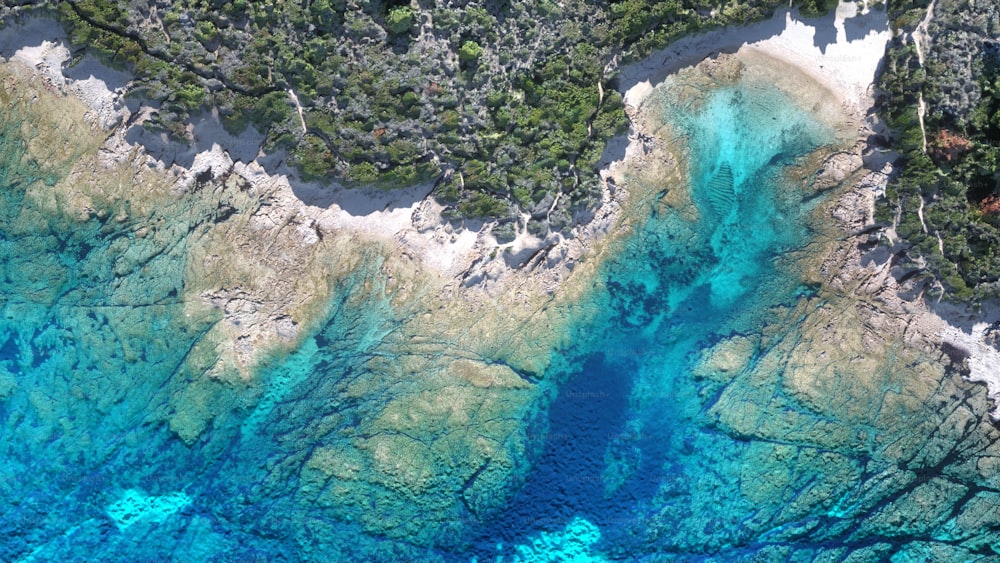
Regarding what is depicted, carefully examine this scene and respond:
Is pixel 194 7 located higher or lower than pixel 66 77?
higher

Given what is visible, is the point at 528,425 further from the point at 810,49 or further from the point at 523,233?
the point at 810,49

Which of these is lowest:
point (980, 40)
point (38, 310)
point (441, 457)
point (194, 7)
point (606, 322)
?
point (441, 457)

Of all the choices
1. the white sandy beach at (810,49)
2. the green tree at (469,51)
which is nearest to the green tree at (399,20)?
the green tree at (469,51)

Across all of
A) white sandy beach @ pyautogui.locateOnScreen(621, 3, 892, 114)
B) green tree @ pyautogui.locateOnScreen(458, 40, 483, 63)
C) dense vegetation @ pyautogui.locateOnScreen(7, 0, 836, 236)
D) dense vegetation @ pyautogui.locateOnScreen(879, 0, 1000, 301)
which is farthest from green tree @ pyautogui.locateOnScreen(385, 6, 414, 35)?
dense vegetation @ pyautogui.locateOnScreen(879, 0, 1000, 301)

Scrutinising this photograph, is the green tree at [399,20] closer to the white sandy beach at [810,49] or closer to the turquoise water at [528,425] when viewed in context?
the white sandy beach at [810,49]

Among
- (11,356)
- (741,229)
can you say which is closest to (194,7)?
(11,356)

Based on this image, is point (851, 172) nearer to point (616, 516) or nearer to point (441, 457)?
point (616, 516)
